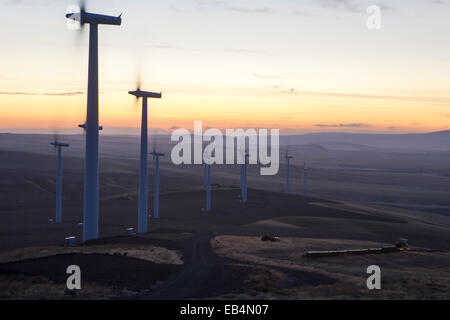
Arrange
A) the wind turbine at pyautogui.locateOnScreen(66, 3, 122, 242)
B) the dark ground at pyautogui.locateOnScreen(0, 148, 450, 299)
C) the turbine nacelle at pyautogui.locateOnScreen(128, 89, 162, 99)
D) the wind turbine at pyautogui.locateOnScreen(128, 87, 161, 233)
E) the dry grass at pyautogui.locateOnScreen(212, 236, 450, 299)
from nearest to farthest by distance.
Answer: the dry grass at pyautogui.locateOnScreen(212, 236, 450, 299) < the dark ground at pyautogui.locateOnScreen(0, 148, 450, 299) < the wind turbine at pyautogui.locateOnScreen(66, 3, 122, 242) < the wind turbine at pyautogui.locateOnScreen(128, 87, 161, 233) < the turbine nacelle at pyautogui.locateOnScreen(128, 89, 162, 99)

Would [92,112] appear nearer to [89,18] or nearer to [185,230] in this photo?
[89,18]

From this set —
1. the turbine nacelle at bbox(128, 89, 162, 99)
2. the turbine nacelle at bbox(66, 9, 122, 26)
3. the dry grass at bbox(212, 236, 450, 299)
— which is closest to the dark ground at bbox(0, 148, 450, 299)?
the dry grass at bbox(212, 236, 450, 299)

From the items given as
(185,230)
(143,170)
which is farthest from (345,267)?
(143,170)

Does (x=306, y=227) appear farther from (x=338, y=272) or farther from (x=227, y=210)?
(x=338, y=272)

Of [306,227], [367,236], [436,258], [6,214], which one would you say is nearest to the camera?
[436,258]

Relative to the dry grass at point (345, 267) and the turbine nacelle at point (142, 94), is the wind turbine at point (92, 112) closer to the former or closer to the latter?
the dry grass at point (345, 267)

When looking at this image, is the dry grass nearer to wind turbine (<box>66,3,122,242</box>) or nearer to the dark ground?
the dark ground

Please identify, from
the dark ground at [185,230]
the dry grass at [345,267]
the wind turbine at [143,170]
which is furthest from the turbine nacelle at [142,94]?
the dry grass at [345,267]
